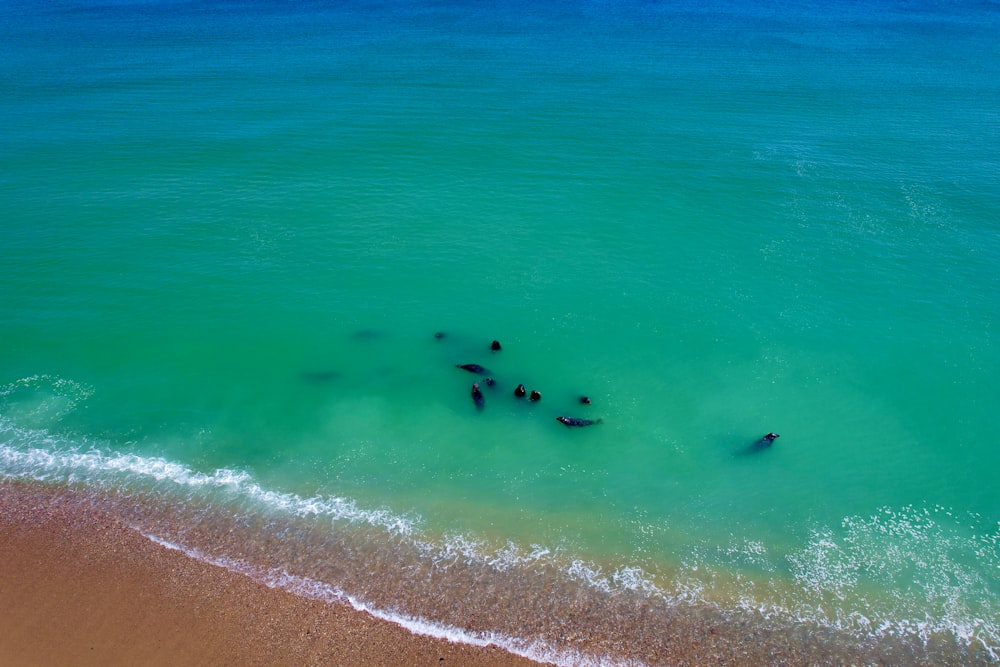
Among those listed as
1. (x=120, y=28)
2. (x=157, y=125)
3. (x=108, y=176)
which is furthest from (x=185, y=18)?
(x=108, y=176)

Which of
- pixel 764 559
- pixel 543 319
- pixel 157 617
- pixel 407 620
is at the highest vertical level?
pixel 543 319

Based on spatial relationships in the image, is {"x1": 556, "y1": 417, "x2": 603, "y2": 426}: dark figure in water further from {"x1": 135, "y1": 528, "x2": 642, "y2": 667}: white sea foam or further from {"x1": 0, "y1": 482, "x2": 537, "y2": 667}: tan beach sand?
{"x1": 0, "y1": 482, "x2": 537, "y2": 667}: tan beach sand

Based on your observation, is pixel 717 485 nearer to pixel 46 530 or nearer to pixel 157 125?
pixel 46 530

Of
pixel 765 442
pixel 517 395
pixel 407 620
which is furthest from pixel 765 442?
pixel 407 620

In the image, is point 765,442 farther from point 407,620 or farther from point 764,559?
point 407,620

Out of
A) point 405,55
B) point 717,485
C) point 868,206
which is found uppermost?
point 405,55

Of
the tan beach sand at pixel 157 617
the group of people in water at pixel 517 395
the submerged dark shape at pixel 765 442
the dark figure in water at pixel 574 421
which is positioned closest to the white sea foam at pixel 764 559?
the tan beach sand at pixel 157 617

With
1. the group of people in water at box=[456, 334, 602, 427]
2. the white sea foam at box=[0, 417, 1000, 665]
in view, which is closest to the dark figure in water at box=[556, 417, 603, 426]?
the group of people in water at box=[456, 334, 602, 427]

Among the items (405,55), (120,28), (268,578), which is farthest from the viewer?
(120,28)
